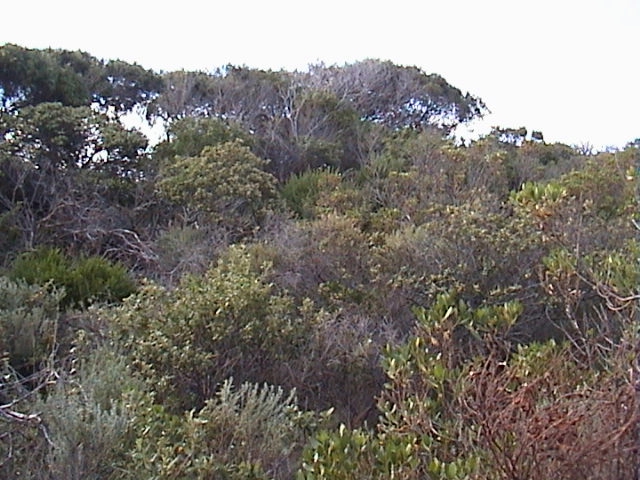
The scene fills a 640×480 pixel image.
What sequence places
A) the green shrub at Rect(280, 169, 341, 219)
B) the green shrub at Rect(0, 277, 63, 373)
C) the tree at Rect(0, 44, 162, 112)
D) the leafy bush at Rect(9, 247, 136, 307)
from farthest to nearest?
1. the tree at Rect(0, 44, 162, 112)
2. the green shrub at Rect(280, 169, 341, 219)
3. the leafy bush at Rect(9, 247, 136, 307)
4. the green shrub at Rect(0, 277, 63, 373)

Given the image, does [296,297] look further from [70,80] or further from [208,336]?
[70,80]

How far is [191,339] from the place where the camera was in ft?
15.7

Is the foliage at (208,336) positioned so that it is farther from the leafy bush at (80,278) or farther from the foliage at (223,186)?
the foliage at (223,186)

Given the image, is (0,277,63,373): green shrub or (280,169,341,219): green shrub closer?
(0,277,63,373): green shrub

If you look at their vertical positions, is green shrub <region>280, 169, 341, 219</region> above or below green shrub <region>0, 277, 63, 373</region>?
above

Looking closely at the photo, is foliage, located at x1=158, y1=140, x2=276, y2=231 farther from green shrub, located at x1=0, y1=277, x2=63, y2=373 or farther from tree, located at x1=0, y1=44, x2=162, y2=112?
tree, located at x1=0, y1=44, x2=162, y2=112

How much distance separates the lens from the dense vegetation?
298 cm

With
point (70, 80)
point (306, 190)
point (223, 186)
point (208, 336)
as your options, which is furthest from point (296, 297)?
point (70, 80)

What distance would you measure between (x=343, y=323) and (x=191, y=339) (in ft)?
3.94

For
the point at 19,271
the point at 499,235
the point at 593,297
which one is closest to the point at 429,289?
the point at 499,235

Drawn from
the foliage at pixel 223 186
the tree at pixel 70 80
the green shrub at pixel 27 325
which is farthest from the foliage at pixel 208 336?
the tree at pixel 70 80

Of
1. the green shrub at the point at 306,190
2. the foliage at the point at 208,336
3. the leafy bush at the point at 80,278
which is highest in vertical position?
the green shrub at the point at 306,190

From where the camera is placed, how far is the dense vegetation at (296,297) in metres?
2.98

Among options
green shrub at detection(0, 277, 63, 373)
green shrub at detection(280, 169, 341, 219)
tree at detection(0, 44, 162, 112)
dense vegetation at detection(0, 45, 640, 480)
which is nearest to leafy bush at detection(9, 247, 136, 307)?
dense vegetation at detection(0, 45, 640, 480)
